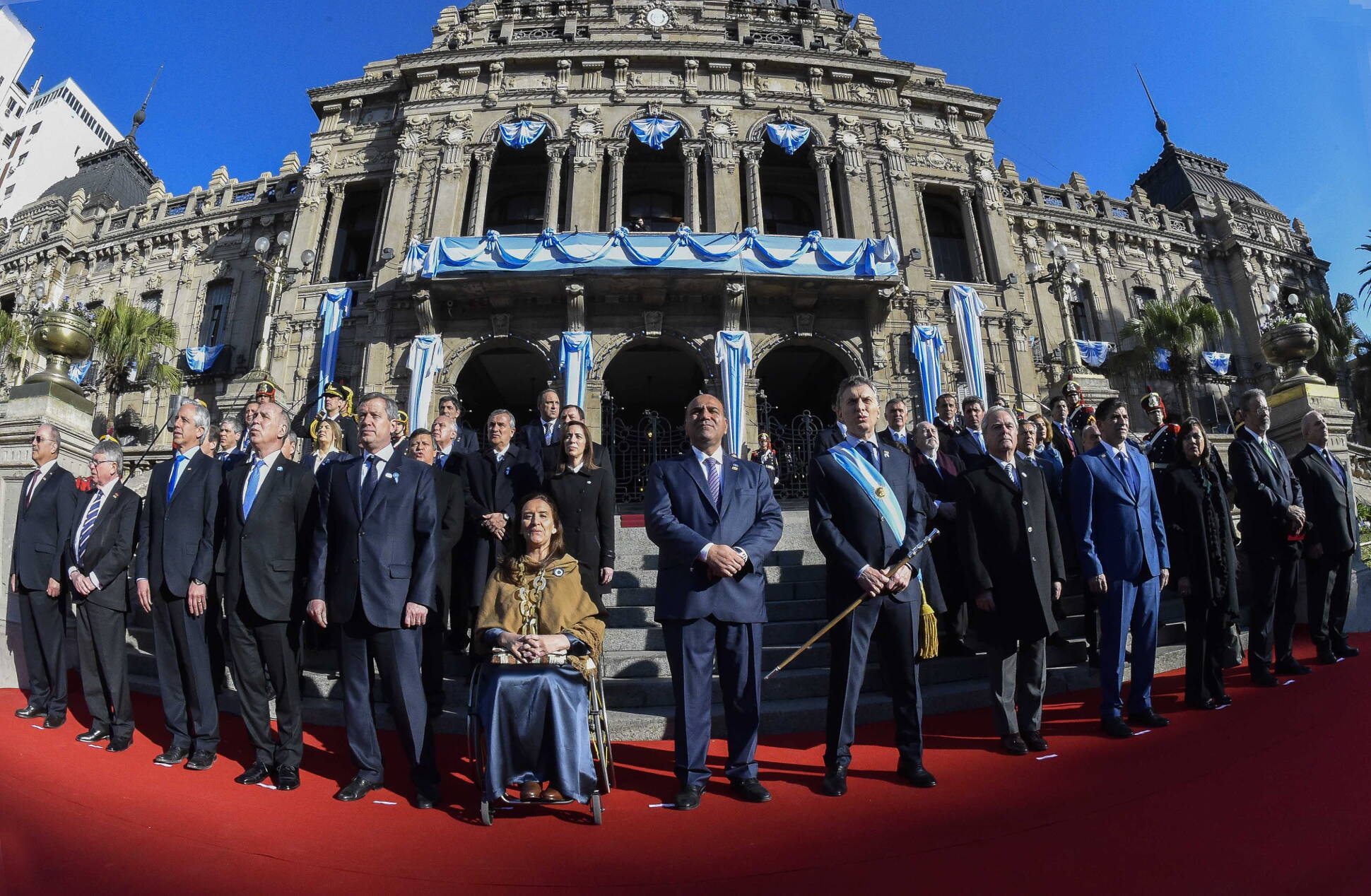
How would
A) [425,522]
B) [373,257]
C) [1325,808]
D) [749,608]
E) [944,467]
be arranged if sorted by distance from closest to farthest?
[1325,808]
[749,608]
[425,522]
[944,467]
[373,257]

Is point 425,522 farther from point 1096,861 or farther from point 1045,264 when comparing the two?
point 1045,264

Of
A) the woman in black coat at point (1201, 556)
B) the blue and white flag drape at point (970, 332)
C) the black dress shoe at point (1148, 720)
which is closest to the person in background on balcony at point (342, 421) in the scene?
the black dress shoe at point (1148, 720)

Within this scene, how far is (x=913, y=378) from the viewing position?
1697cm

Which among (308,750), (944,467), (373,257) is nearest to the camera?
(308,750)

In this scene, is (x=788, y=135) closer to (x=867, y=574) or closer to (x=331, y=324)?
(x=331, y=324)

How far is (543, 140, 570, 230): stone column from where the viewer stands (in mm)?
18312

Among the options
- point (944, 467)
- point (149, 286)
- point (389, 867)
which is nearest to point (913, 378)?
point (944, 467)

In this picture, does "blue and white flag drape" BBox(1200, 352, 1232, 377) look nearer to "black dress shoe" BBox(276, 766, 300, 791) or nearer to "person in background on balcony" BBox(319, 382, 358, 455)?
"person in background on balcony" BBox(319, 382, 358, 455)

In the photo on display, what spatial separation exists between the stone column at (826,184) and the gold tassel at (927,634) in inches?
622

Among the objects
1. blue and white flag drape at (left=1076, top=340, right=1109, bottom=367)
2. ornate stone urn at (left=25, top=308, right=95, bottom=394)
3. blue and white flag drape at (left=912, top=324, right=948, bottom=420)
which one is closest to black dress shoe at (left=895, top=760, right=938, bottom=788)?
ornate stone urn at (left=25, top=308, right=95, bottom=394)

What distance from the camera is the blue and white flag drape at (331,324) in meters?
17.0

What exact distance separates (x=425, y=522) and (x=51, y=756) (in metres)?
2.88

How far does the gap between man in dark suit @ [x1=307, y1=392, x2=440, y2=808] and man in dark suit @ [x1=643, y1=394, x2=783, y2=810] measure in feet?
4.59

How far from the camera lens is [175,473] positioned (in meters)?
4.75
